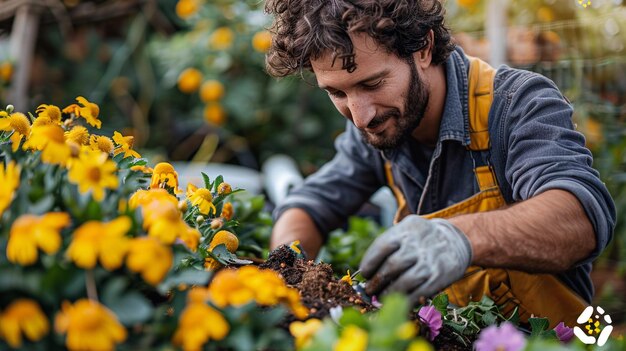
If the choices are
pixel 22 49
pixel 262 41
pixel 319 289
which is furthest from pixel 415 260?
pixel 22 49

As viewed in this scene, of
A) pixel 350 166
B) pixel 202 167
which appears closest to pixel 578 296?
pixel 350 166

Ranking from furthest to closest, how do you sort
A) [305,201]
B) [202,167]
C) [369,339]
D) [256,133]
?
[256,133] → [202,167] → [305,201] → [369,339]

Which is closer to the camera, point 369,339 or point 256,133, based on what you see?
point 369,339

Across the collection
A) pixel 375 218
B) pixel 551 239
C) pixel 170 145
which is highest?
pixel 551 239

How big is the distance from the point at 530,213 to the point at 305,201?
3.32ft

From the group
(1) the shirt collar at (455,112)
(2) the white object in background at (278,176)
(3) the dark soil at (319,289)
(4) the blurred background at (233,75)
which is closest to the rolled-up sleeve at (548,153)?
(1) the shirt collar at (455,112)

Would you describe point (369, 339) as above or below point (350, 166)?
above

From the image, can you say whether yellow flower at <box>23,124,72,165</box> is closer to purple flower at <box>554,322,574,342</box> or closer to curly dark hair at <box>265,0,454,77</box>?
curly dark hair at <box>265,0,454,77</box>

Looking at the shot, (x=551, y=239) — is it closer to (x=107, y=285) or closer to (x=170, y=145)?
(x=107, y=285)

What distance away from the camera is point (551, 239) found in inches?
51.9

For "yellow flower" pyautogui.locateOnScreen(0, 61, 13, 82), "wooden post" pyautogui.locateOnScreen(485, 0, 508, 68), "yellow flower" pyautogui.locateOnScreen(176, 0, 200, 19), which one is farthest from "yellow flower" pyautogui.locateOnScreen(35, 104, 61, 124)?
"yellow flower" pyautogui.locateOnScreen(176, 0, 200, 19)

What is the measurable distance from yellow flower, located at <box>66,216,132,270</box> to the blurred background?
2.11 m

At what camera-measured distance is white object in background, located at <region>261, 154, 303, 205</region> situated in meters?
3.21

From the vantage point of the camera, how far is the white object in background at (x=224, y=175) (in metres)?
3.51
